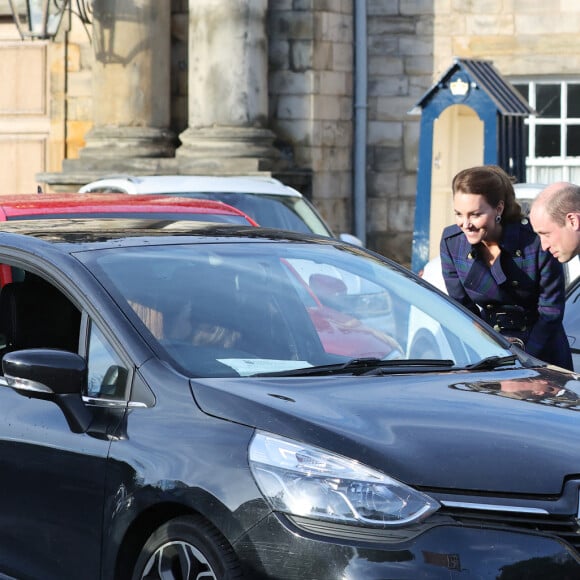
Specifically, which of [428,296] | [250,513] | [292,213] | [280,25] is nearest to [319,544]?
[250,513]

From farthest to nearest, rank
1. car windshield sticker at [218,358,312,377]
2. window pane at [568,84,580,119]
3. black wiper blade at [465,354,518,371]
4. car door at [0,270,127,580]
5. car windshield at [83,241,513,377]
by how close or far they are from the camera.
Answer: window pane at [568,84,580,119]
black wiper blade at [465,354,518,371]
car windshield at [83,241,513,377]
car windshield sticker at [218,358,312,377]
car door at [0,270,127,580]

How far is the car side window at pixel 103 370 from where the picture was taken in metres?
5.09

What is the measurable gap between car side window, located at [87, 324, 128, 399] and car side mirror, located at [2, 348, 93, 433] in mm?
A: 52

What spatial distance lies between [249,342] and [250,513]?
991 mm

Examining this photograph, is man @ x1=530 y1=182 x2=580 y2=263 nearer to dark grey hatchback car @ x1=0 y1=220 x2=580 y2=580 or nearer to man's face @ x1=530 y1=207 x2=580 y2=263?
man's face @ x1=530 y1=207 x2=580 y2=263

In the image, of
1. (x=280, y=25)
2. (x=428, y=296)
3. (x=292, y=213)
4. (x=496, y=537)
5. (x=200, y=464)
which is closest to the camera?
(x=496, y=537)

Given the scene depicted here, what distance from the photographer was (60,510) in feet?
16.8

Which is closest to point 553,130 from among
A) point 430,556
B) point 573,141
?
point 573,141

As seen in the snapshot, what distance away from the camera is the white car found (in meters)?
12.8

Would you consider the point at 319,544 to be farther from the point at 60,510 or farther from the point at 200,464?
the point at 60,510

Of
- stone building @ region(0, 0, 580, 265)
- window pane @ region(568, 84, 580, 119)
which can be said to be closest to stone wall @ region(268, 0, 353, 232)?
stone building @ region(0, 0, 580, 265)

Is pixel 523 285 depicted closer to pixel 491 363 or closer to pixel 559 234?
pixel 559 234

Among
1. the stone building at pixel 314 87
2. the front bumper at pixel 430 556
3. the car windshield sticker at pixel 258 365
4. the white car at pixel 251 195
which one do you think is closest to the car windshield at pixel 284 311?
the car windshield sticker at pixel 258 365

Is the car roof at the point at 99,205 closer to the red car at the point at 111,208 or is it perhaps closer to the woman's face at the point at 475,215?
the red car at the point at 111,208
